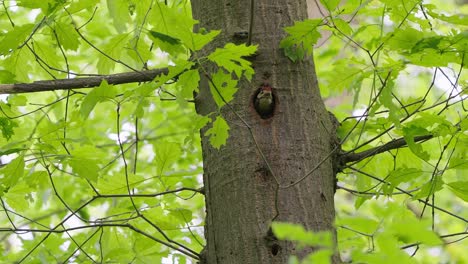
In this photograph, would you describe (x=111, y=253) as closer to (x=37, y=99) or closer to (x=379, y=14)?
(x=379, y=14)

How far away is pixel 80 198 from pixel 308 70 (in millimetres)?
3490

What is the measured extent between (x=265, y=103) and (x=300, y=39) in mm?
195

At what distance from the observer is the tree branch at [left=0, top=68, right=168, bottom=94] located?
1943 mm

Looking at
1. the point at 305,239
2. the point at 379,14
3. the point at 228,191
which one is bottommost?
the point at 305,239

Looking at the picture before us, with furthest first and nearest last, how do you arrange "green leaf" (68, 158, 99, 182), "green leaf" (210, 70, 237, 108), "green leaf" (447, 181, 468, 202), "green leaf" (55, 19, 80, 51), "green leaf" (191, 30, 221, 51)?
"green leaf" (55, 19, 80, 51) → "green leaf" (68, 158, 99, 182) → "green leaf" (447, 181, 468, 202) → "green leaf" (210, 70, 237, 108) → "green leaf" (191, 30, 221, 51)

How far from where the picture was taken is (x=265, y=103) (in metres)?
1.83

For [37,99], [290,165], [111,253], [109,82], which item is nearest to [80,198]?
[37,99]

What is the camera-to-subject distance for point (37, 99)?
4.09m

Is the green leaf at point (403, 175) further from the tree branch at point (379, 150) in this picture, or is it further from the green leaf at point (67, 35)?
the green leaf at point (67, 35)

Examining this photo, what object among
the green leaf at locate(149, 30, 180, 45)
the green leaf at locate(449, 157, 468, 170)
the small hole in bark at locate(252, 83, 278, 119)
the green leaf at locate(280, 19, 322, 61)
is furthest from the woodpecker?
the green leaf at locate(449, 157, 468, 170)

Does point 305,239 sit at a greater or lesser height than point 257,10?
lesser

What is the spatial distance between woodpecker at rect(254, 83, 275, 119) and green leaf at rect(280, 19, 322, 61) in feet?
0.42

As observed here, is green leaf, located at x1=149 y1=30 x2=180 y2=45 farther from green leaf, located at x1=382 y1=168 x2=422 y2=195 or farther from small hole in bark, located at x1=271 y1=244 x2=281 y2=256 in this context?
green leaf, located at x1=382 y1=168 x2=422 y2=195

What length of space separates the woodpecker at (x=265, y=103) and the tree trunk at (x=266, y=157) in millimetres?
13
